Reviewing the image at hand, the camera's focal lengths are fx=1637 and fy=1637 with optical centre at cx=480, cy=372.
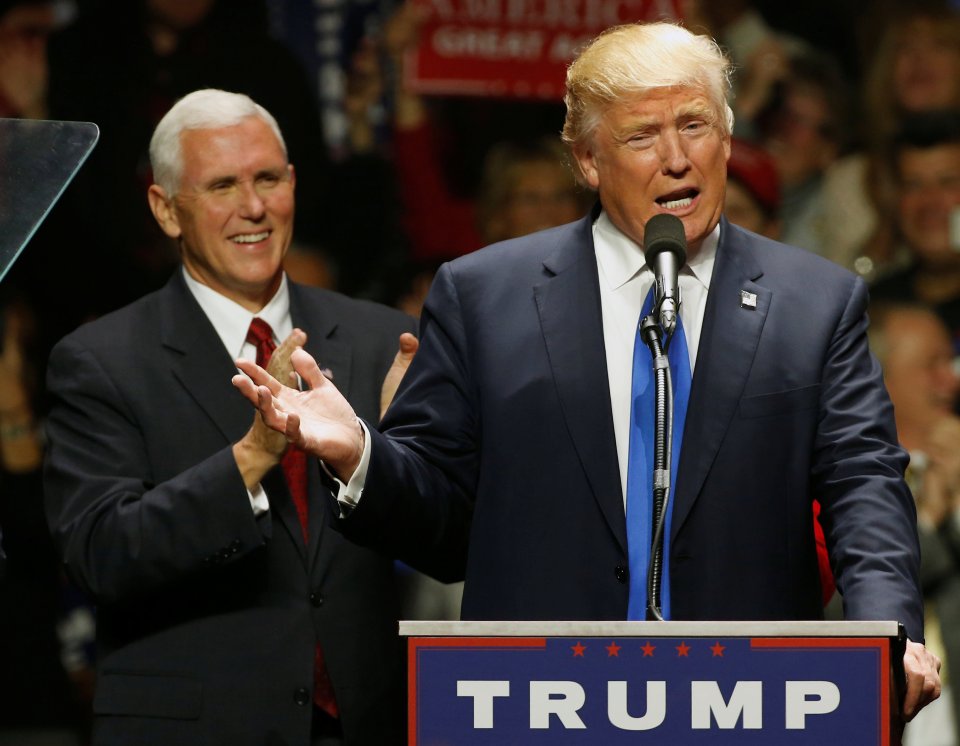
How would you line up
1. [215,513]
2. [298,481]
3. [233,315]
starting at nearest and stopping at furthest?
[215,513] < [298,481] < [233,315]

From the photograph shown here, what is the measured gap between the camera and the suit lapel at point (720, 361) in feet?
7.68

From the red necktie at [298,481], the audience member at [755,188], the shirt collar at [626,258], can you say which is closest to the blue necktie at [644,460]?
the shirt collar at [626,258]

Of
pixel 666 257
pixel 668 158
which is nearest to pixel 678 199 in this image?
pixel 668 158

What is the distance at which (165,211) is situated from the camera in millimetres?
3086

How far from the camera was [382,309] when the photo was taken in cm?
317

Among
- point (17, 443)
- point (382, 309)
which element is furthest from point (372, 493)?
point (17, 443)

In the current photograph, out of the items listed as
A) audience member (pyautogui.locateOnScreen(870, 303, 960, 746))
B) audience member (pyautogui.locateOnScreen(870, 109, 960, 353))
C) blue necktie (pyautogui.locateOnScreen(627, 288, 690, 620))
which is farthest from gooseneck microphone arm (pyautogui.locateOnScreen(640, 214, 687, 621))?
audience member (pyautogui.locateOnScreen(870, 109, 960, 353))

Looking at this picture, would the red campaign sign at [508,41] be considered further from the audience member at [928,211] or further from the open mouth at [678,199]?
the open mouth at [678,199]

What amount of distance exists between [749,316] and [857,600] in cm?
50

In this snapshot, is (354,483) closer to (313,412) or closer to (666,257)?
(313,412)

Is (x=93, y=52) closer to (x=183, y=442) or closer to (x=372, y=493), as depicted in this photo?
(x=183, y=442)

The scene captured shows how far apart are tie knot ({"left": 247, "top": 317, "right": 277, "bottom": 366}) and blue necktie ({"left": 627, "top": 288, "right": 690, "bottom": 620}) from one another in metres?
0.79

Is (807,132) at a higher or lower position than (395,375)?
higher

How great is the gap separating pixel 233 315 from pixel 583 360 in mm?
817
